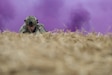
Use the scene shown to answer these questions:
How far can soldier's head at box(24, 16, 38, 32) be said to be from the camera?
42.8 feet

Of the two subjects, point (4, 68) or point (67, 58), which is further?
point (67, 58)

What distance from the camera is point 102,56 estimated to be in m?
4.32

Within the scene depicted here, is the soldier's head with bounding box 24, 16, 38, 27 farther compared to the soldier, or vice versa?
the soldier's head with bounding box 24, 16, 38, 27

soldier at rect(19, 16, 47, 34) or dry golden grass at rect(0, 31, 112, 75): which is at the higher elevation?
soldier at rect(19, 16, 47, 34)

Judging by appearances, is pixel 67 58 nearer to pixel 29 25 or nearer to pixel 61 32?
pixel 61 32

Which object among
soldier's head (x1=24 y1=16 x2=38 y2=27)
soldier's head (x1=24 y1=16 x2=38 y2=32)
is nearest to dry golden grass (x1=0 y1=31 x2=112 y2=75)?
soldier's head (x1=24 y1=16 x2=38 y2=32)

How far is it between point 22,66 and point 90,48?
1.37 m

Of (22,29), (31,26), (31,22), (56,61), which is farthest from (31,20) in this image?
(56,61)

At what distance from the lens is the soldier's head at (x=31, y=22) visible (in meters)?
13.1

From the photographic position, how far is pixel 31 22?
13250 millimetres

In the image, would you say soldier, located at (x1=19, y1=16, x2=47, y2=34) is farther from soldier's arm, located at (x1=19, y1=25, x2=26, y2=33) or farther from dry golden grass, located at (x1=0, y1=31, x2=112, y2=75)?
dry golden grass, located at (x1=0, y1=31, x2=112, y2=75)

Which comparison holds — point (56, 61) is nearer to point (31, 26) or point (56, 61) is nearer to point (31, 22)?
point (31, 26)

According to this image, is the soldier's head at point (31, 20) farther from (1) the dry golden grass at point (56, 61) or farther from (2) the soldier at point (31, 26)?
(1) the dry golden grass at point (56, 61)

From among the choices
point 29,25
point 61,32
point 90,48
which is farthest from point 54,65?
point 29,25
